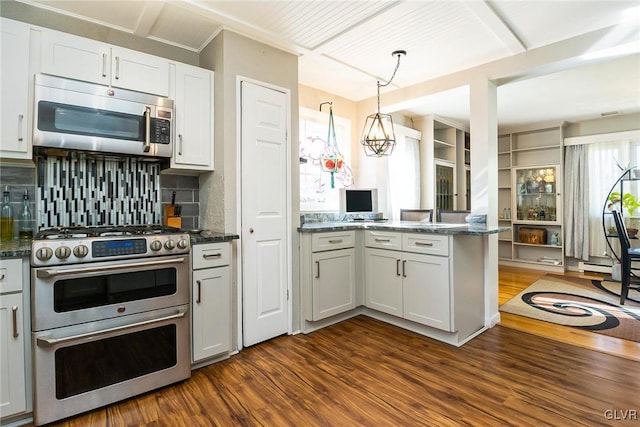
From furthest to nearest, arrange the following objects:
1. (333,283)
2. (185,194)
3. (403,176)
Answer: (403,176) → (333,283) → (185,194)

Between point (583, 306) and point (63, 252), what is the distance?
4.61 m

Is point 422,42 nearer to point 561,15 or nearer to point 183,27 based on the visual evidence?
point 561,15

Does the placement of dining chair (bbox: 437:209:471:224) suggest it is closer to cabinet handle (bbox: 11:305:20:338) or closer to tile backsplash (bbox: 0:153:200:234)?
tile backsplash (bbox: 0:153:200:234)

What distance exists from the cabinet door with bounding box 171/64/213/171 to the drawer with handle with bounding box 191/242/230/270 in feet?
2.11

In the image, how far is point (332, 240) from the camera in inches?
118

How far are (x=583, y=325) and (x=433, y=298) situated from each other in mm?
1550

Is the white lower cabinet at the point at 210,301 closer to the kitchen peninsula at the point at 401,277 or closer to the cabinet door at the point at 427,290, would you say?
the kitchen peninsula at the point at 401,277

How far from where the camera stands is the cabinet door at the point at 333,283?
2.89 m

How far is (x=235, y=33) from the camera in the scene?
2479 millimetres

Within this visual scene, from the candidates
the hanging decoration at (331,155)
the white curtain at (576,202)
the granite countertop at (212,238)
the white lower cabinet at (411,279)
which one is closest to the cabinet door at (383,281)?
the white lower cabinet at (411,279)

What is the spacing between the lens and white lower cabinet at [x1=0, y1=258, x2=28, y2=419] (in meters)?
1.60

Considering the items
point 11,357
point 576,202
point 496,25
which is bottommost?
point 11,357

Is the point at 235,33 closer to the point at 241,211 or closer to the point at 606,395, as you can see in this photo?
the point at 241,211

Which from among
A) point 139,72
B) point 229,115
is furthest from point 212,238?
point 139,72
